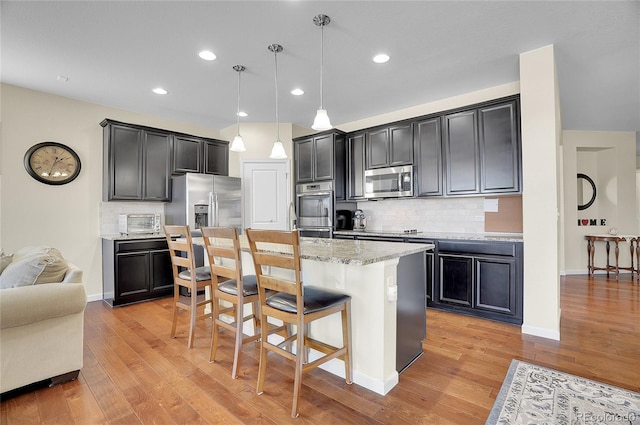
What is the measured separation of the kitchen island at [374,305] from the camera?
79.4 inches

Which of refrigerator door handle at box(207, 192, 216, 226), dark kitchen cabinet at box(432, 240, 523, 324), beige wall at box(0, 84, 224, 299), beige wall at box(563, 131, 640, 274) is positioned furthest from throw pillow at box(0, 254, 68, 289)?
beige wall at box(563, 131, 640, 274)

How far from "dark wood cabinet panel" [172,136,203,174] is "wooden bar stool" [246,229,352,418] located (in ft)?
11.2

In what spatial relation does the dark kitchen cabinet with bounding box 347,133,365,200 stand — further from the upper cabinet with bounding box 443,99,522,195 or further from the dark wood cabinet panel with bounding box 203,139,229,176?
the dark wood cabinet panel with bounding box 203,139,229,176

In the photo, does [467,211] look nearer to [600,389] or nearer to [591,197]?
[600,389]

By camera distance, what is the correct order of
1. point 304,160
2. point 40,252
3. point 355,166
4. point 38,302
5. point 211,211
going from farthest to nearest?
point 304,160
point 355,166
point 211,211
point 40,252
point 38,302

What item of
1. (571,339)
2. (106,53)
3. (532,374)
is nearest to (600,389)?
(532,374)

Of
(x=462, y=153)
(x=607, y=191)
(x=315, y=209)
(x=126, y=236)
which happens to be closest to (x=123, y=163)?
(x=126, y=236)

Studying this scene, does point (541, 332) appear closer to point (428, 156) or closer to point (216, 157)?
point (428, 156)

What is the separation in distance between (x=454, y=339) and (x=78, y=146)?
513 centimetres

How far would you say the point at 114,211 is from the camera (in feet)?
14.9

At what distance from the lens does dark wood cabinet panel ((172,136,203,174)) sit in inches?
192

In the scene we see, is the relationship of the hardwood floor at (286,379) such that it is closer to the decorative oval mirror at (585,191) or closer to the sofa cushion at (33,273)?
the sofa cushion at (33,273)

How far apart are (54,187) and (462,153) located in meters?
5.18

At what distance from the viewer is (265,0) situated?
2.31m
